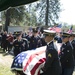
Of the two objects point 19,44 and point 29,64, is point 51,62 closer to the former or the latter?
point 29,64

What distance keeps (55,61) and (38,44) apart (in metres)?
8.96

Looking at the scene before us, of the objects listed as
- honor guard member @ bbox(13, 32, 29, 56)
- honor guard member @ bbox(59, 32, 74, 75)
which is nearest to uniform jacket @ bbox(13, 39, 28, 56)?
honor guard member @ bbox(13, 32, 29, 56)

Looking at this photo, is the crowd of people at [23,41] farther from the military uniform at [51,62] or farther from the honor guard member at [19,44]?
the military uniform at [51,62]

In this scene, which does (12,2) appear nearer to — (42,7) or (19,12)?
(19,12)

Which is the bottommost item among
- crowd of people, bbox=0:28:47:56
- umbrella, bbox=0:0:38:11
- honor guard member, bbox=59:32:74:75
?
crowd of people, bbox=0:28:47:56

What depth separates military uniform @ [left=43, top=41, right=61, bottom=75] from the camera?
4859mm

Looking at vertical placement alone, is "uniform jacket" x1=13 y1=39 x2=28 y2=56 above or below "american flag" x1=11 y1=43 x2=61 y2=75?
below

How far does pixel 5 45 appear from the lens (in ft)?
64.1

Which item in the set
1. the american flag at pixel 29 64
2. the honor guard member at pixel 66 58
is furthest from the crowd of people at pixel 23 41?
the american flag at pixel 29 64

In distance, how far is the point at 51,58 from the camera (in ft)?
16.1

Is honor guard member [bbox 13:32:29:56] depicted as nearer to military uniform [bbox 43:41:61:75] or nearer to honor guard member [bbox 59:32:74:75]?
honor guard member [bbox 59:32:74:75]

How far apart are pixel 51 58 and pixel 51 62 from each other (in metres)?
0.09

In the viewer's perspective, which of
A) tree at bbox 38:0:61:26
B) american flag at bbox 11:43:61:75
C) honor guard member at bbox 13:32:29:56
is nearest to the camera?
american flag at bbox 11:43:61:75

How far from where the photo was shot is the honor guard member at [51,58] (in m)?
4.86
